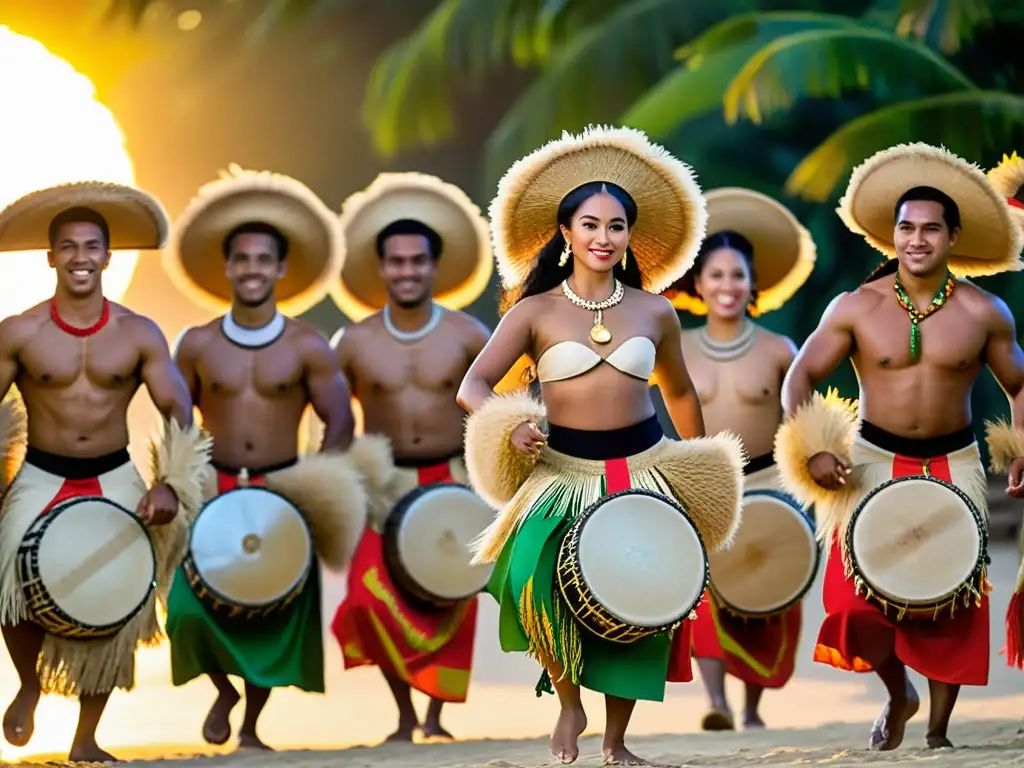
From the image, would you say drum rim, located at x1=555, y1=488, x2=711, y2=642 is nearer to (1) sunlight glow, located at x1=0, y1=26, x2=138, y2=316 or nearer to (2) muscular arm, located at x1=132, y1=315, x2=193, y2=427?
(2) muscular arm, located at x1=132, y1=315, x2=193, y2=427

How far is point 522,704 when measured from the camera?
9.12m

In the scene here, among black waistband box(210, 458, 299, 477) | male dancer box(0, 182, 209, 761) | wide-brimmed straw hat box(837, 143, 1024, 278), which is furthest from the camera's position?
black waistband box(210, 458, 299, 477)

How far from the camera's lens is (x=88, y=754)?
645 cm

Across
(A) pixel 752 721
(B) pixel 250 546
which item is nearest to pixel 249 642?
(B) pixel 250 546

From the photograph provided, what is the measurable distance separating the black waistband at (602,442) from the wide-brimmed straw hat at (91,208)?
190cm

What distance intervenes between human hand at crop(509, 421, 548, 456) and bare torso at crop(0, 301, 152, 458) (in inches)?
68.5

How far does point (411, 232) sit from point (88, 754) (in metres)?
2.38

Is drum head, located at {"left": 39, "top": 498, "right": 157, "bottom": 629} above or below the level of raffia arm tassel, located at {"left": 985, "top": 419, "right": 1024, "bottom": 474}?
below

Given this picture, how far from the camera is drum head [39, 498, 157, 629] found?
623 cm

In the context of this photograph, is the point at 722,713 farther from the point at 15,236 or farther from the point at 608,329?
the point at 15,236

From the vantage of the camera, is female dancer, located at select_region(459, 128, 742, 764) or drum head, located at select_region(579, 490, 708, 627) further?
female dancer, located at select_region(459, 128, 742, 764)

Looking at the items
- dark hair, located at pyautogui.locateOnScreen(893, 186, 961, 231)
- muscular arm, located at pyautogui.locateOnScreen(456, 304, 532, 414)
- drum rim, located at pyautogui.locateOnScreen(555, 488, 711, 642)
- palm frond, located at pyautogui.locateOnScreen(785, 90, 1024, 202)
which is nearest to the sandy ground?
drum rim, located at pyautogui.locateOnScreen(555, 488, 711, 642)

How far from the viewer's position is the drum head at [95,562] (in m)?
6.23

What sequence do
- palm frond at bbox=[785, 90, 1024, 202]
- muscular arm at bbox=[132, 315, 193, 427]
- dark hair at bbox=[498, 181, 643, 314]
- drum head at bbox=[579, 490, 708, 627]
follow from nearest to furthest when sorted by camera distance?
drum head at bbox=[579, 490, 708, 627] < dark hair at bbox=[498, 181, 643, 314] < muscular arm at bbox=[132, 315, 193, 427] < palm frond at bbox=[785, 90, 1024, 202]
